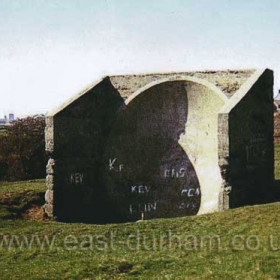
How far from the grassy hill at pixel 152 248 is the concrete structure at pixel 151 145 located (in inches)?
104

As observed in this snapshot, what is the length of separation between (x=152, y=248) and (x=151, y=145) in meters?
7.71

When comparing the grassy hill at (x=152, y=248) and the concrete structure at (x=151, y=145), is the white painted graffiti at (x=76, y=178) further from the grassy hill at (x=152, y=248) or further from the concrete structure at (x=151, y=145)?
the grassy hill at (x=152, y=248)

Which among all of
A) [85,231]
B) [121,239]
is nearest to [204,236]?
[121,239]

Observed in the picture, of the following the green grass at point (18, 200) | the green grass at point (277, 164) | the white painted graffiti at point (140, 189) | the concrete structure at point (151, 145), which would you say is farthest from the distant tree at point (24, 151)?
the green grass at point (277, 164)

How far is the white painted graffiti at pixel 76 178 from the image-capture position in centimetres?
1648

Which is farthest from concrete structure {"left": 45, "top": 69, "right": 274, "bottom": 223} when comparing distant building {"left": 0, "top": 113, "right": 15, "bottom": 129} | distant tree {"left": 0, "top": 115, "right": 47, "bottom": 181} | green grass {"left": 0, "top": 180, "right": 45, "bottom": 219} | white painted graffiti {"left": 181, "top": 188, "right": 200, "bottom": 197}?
distant building {"left": 0, "top": 113, "right": 15, "bottom": 129}

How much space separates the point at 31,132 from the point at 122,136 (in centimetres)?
894

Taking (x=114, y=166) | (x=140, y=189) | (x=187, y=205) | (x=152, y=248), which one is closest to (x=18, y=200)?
(x=114, y=166)

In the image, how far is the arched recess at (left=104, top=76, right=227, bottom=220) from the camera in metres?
16.6

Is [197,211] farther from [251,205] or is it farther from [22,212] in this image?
[22,212]

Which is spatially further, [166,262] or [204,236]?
[204,236]

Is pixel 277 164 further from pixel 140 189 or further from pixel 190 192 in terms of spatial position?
pixel 140 189

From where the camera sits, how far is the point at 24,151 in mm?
24906

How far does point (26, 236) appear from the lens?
12.0 metres
